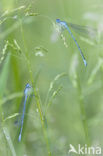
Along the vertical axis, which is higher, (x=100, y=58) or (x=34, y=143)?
(x=100, y=58)

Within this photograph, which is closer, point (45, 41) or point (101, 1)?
point (101, 1)

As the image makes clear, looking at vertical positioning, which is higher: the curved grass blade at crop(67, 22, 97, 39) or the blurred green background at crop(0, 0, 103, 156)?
the curved grass blade at crop(67, 22, 97, 39)

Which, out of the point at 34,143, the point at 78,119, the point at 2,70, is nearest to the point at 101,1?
the point at 2,70

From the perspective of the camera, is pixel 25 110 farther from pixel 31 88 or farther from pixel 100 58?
pixel 100 58

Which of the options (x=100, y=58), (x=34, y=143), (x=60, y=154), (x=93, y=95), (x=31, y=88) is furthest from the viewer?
(x=93, y=95)

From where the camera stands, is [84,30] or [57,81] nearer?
[84,30]

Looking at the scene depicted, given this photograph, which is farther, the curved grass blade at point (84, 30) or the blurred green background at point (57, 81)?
the blurred green background at point (57, 81)

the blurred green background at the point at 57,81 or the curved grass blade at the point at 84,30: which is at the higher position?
the curved grass blade at the point at 84,30

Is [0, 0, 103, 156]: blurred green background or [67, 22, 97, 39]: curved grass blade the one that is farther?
[0, 0, 103, 156]: blurred green background
